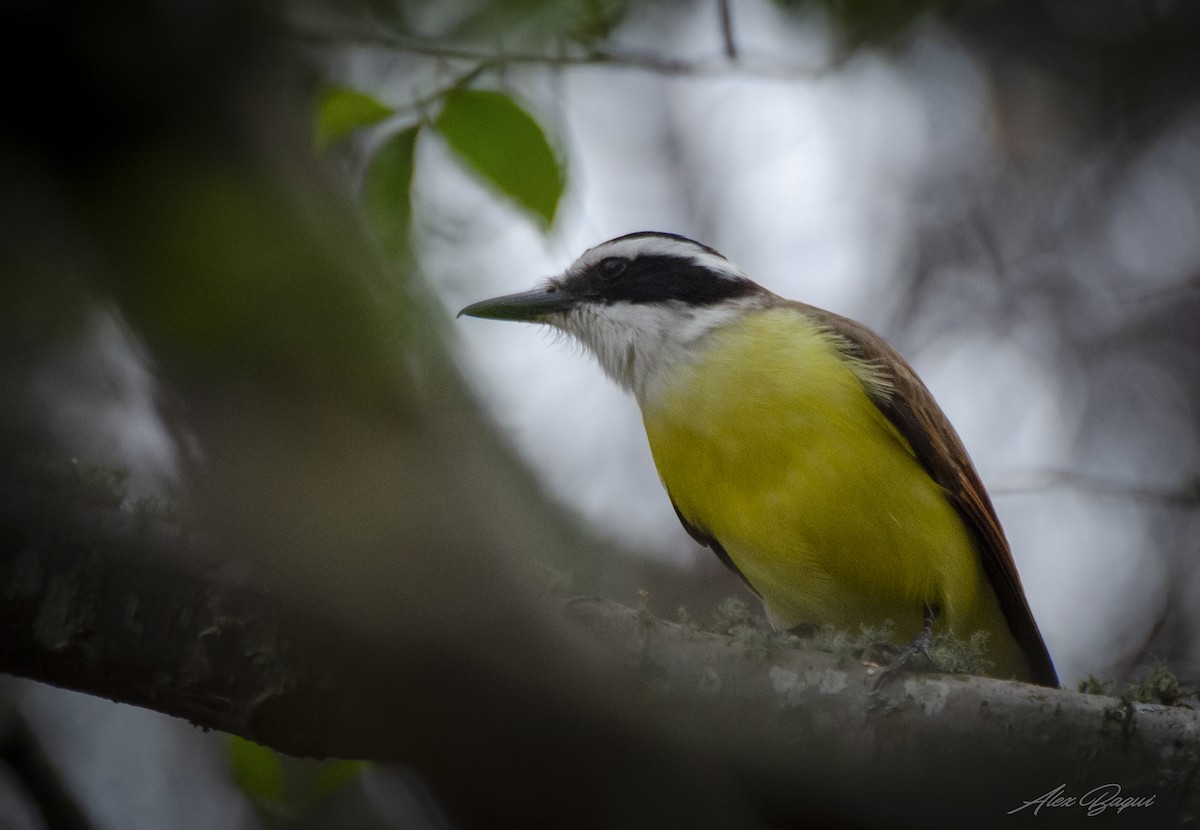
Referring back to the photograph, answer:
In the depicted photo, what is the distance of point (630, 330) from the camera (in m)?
4.56

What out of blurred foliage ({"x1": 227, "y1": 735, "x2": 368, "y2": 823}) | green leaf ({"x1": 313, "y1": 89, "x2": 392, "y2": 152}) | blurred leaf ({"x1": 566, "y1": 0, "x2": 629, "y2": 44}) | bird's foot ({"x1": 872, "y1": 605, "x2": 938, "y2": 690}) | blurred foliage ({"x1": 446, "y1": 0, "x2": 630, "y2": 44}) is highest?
blurred leaf ({"x1": 566, "y1": 0, "x2": 629, "y2": 44})

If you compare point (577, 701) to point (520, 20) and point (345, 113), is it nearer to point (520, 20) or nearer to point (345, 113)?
point (345, 113)

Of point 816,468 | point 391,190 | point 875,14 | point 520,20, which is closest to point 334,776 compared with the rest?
point 391,190

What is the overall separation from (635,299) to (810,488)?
1.28 meters

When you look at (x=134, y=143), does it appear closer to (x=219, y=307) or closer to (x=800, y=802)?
(x=219, y=307)

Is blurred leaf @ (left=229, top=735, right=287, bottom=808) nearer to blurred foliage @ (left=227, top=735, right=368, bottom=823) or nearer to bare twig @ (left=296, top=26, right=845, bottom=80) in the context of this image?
blurred foliage @ (left=227, top=735, right=368, bottom=823)

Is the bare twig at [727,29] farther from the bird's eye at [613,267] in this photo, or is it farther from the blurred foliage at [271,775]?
the blurred foliage at [271,775]

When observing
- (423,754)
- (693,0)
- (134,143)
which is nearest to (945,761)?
(423,754)

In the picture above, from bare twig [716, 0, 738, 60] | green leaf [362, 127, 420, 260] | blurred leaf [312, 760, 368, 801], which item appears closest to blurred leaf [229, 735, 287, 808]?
blurred leaf [312, 760, 368, 801]

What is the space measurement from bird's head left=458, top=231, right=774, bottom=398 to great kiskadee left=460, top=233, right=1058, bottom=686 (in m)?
0.01

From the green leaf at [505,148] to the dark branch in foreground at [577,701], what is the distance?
3.12 ft

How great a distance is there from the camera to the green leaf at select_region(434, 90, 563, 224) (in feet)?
8.11

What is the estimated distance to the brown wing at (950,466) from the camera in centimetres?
411

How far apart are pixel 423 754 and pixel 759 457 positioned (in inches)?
86.1
